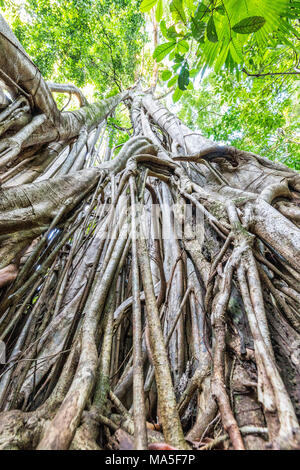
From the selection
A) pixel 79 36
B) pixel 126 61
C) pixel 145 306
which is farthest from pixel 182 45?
pixel 126 61

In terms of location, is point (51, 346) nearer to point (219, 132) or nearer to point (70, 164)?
point (70, 164)

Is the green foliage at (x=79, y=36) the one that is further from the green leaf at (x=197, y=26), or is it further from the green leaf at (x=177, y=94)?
the green leaf at (x=197, y=26)

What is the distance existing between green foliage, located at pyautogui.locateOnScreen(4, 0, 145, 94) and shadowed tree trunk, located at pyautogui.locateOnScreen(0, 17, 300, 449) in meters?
2.65

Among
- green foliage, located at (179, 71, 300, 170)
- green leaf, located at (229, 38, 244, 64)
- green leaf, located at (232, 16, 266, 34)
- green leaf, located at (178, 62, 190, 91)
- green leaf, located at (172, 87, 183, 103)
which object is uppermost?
green foliage, located at (179, 71, 300, 170)

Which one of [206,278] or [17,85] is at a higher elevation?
[17,85]

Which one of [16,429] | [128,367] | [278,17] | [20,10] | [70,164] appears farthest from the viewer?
[20,10]

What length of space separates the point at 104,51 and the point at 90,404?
18.4ft

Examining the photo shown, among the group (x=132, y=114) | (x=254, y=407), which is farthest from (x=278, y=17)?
(x=132, y=114)

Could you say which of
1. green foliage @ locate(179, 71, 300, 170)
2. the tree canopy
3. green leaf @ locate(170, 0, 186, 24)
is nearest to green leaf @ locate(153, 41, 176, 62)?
green leaf @ locate(170, 0, 186, 24)

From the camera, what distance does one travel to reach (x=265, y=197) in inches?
54.0

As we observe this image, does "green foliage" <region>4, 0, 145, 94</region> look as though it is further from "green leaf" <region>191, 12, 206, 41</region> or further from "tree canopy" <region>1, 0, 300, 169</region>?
"green leaf" <region>191, 12, 206, 41</region>

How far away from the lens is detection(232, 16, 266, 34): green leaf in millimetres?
775

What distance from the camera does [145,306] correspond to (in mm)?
844

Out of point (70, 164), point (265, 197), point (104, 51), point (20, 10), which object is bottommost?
point (265, 197)
